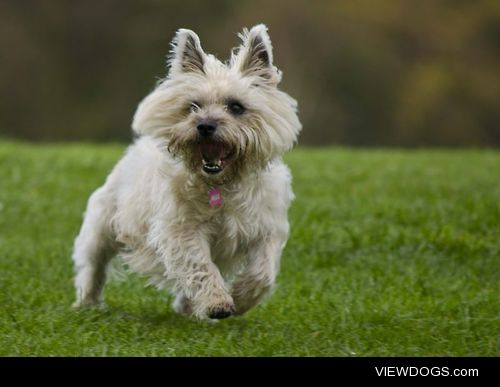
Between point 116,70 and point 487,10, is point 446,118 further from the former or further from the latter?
point 116,70

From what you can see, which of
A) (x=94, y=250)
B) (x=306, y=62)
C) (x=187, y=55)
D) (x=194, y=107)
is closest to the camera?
(x=194, y=107)

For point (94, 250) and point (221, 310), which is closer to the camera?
point (221, 310)

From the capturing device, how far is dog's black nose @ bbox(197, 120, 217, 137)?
8.02m

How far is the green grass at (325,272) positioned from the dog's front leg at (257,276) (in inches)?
8.9

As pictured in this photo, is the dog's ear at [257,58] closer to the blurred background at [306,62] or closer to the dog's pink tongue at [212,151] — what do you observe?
the dog's pink tongue at [212,151]

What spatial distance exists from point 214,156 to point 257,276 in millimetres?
889

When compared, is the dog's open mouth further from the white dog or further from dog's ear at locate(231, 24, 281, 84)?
dog's ear at locate(231, 24, 281, 84)

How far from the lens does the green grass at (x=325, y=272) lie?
8.02 meters

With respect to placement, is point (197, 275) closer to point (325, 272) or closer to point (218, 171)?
point (218, 171)

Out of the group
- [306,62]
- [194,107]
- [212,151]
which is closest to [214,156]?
[212,151]

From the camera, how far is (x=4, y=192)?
15234 millimetres

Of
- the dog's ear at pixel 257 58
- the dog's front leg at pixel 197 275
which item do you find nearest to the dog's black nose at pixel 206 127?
the dog's ear at pixel 257 58

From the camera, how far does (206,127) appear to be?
26.3ft
